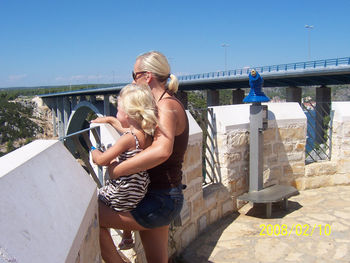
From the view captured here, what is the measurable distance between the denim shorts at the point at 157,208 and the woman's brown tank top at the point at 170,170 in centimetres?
3

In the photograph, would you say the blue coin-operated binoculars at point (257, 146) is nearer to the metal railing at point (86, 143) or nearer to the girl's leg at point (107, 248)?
the metal railing at point (86, 143)

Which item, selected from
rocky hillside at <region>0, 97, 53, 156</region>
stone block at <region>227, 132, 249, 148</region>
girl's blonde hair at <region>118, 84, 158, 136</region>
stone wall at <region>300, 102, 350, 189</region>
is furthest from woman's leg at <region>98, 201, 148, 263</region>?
rocky hillside at <region>0, 97, 53, 156</region>

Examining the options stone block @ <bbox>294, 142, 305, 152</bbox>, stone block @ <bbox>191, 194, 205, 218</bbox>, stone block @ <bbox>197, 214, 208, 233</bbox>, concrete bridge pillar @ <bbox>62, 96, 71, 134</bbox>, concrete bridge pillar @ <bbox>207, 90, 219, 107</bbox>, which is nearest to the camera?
stone block @ <bbox>191, 194, 205, 218</bbox>

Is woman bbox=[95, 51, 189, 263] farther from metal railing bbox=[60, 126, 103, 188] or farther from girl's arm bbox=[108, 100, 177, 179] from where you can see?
metal railing bbox=[60, 126, 103, 188]

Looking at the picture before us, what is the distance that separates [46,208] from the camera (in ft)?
3.88

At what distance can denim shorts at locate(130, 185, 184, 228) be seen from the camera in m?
1.76

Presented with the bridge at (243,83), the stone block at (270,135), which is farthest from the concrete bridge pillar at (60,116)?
the stone block at (270,135)

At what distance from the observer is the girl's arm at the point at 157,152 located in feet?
5.44

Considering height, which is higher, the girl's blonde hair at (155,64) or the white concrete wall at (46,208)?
the girl's blonde hair at (155,64)

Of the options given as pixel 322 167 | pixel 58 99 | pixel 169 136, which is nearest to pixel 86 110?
pixel 58 99

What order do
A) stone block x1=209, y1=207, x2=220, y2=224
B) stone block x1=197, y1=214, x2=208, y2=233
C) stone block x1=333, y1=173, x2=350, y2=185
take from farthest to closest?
1. stone block x1=333, y1=173, x2=350, y2=185
2. stone block x1=209, y1=207, x2=220, y2=224
3. stone block x1=197, y1=214, x2=208, y2=233

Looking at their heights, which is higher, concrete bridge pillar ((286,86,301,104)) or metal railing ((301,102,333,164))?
concrete bridge pillar ((286,86,301,104))

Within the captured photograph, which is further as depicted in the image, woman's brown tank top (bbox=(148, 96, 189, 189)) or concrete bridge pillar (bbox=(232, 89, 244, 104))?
concrete bridge pillar (bbox=(232, 89, 244, 104))

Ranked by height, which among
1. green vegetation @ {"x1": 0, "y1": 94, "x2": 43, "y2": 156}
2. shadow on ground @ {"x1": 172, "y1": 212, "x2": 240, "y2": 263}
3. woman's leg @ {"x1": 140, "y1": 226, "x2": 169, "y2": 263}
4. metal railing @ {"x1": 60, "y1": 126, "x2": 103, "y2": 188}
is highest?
metal railing @ {"x1": 60, "y1": 126, "x2": 103, "y2": 188}
